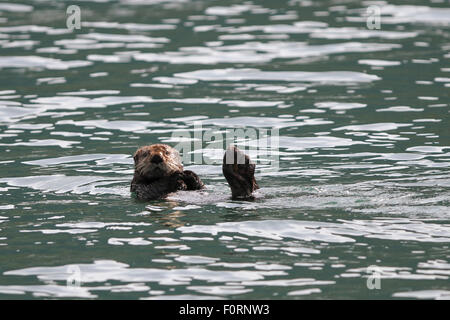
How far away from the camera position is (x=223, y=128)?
10828 mm

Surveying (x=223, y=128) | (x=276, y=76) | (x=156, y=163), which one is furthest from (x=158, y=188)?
(x=276, y=76)

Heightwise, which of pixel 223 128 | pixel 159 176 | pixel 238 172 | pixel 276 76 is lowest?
pixel 223 128

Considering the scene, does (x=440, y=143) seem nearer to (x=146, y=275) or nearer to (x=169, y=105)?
(x=169, y=105)

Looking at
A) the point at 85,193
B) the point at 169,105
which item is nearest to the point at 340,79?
the point at 169,105

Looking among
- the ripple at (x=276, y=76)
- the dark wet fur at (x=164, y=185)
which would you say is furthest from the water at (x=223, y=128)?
the dark wet fur at (x=164, y=185)

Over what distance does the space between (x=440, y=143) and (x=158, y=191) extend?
11.7ft

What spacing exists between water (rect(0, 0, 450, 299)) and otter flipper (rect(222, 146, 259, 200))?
143mm

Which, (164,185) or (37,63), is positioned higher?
(37,63)

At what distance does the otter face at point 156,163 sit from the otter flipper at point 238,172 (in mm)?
625

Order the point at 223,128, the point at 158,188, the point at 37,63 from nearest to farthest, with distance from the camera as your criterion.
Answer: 1. the point at 158,188
2. the point at 223,128
3. the point at 37,63

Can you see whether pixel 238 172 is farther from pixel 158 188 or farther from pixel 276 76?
pixel 276 76

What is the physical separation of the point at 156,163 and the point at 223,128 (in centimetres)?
346

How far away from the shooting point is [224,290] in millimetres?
5504

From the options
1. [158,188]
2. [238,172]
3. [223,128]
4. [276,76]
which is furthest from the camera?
[276,76]
